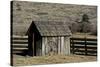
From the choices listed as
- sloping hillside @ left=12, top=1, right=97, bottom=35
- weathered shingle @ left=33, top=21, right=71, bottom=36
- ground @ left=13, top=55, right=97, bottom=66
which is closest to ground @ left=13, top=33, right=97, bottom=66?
ground @ left=13, top=55, right=97, bottom=66

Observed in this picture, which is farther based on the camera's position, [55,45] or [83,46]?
[83,46]

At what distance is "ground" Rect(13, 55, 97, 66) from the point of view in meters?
2.95

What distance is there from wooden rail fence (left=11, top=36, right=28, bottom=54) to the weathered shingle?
22 cm

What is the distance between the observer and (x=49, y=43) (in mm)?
3115

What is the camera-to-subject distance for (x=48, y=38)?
313 centimetres

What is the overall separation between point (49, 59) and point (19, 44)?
1.39 ft

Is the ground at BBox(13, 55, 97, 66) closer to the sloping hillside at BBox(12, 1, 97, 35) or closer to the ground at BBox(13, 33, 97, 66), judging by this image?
the ground at BBox(13, 33, 97, 66)

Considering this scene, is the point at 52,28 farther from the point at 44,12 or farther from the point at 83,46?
the point at 83,46

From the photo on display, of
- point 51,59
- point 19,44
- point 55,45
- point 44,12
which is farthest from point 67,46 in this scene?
point 19,44

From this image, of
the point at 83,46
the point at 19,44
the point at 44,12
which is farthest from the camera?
the point at 83,46

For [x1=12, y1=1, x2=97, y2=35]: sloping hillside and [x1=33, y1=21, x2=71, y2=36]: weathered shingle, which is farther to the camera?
[x1=33, y1=21, x2=71, y2=36]: weathered shingle
